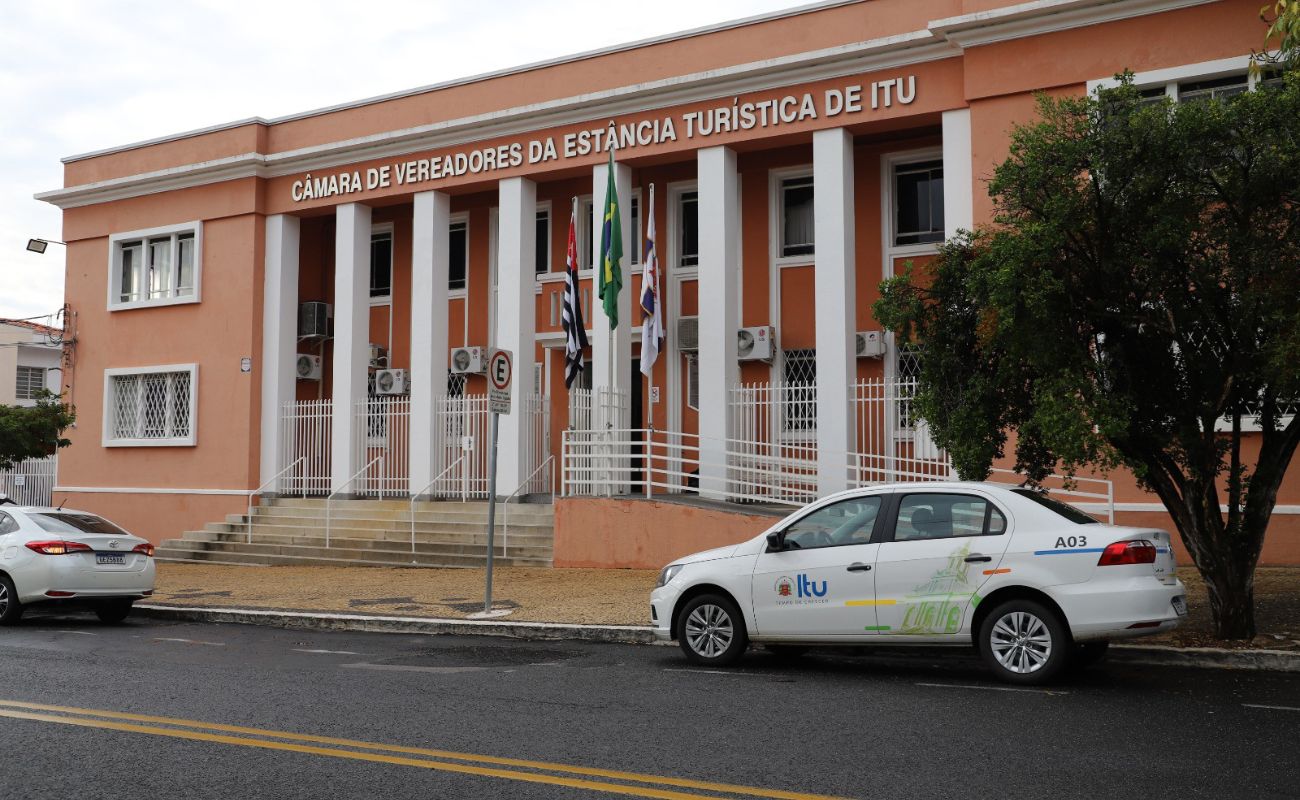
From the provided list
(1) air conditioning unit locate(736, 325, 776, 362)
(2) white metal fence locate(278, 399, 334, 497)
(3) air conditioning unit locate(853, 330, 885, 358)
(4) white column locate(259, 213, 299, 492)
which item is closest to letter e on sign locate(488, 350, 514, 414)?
(1) air conditioning unit locate(736, 325, 776, 362)

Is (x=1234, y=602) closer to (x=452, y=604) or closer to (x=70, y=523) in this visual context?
(x=452, y=604)

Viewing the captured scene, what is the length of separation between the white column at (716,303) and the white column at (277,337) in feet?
28.2

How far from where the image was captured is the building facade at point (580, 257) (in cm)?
1658

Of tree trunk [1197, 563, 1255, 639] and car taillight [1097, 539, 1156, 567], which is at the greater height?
car taillight [1097, 539, 1156, 567]

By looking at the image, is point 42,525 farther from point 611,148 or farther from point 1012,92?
point 1012,92

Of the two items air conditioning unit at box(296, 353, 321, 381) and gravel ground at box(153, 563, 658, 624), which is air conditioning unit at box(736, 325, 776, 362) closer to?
gravel ground at box(153, 563, 658, 624)

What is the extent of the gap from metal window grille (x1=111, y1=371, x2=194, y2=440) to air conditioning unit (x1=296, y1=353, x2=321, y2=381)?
6.88 ft

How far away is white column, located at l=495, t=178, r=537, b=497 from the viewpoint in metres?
19.8

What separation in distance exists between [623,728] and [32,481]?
24.4m

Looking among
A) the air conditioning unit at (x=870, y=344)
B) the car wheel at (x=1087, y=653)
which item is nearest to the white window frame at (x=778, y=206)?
the air conditioning unit at (x=870, y=344)

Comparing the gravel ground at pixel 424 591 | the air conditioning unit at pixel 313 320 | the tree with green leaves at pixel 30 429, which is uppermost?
the air conditioning unit at pixel 313 320

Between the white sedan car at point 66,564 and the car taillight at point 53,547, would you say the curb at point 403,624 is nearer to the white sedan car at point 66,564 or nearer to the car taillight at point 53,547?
the white sedan car at point 66,564

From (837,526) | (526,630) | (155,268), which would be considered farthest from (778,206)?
(155,268)

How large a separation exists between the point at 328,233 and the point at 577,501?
10889 millimetres
